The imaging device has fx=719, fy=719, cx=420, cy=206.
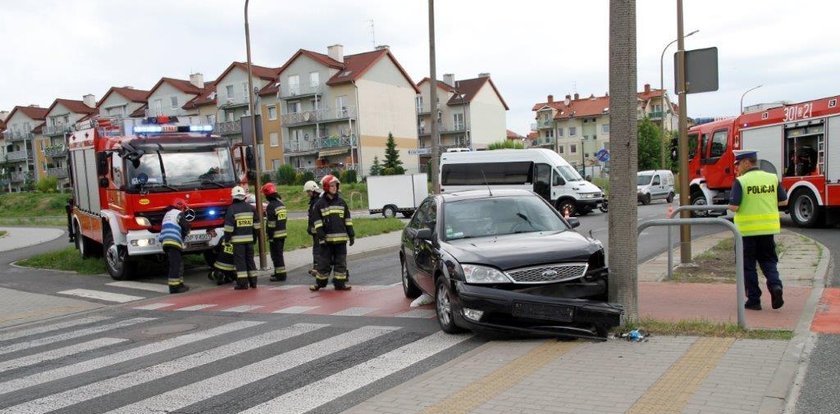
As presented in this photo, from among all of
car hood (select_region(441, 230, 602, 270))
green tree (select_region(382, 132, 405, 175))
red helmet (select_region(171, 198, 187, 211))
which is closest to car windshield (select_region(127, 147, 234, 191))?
→ red helmet (select_region(171, 198, 187, 211))

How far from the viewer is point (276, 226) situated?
525 inches

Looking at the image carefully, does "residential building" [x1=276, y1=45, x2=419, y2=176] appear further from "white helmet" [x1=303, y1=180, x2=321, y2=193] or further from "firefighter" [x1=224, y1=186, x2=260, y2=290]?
"firefighter" [x1=224, y1=186, x2=260, y2=290]

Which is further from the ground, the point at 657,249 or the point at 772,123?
the point at 772,123

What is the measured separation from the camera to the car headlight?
22.5 ft

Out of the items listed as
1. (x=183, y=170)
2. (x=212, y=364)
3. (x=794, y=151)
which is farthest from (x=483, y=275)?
(x=794, y=151)

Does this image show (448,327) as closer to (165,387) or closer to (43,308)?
(165,387)

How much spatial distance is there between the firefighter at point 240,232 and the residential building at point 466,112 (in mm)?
63626

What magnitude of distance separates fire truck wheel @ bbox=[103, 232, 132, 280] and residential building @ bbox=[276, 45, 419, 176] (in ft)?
161

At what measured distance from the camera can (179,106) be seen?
74750 mm

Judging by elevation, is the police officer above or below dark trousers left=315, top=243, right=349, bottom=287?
above

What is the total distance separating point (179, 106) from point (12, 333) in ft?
227

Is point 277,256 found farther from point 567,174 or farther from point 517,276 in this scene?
point 567,174

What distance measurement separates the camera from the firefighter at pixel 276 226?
43.9 feet

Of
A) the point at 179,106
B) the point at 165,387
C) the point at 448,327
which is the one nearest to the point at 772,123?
the point at 448,327
